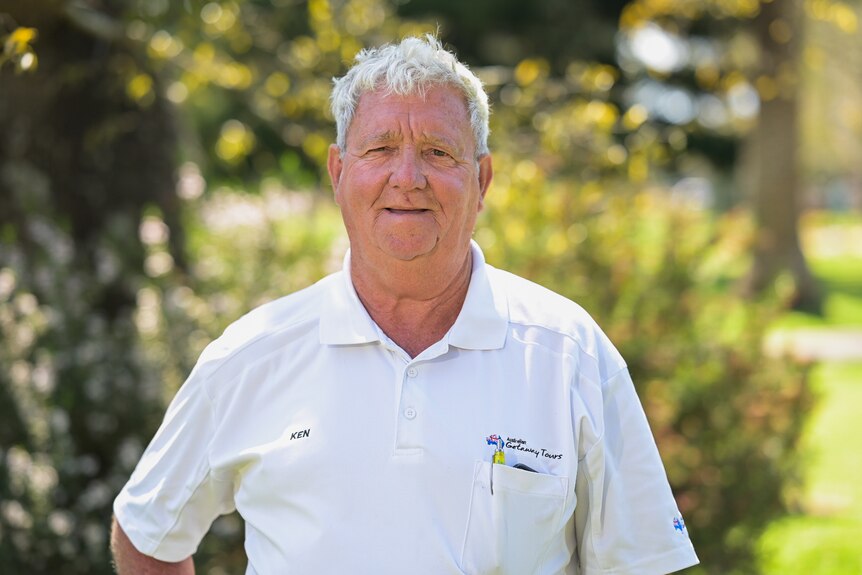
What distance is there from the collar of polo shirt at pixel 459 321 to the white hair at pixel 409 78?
34cm

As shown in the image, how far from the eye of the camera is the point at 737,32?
16.9m

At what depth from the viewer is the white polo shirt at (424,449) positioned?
238cm

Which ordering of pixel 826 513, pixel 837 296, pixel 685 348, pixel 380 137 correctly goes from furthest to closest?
pixel 837 296 < pixel 826 513 < pixel 685 348 < pixel 380 137

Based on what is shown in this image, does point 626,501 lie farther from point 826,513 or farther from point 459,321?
point 826,513

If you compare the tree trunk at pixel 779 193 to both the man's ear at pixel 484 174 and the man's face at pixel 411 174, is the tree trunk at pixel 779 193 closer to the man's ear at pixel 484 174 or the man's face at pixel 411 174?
the man's ear at pixel 484 174

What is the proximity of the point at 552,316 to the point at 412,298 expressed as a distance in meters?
0.33

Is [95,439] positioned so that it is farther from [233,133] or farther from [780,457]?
[780,457]

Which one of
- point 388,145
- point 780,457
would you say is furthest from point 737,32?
point 388,145

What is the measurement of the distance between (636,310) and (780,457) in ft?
3.60

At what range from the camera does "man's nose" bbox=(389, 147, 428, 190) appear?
2.46 m

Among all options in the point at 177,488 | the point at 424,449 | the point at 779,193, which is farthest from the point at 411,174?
the point at 779,193

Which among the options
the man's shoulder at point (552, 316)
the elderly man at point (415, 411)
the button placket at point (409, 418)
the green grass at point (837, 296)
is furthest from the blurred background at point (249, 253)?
the green grass at point (837, 296)

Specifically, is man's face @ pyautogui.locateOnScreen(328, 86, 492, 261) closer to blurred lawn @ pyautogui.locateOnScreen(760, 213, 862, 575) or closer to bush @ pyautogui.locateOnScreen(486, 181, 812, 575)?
bush @ pyautogui.locateOnScreen(486, 181, 812, 575)

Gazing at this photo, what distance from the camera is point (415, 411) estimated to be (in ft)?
7.93
